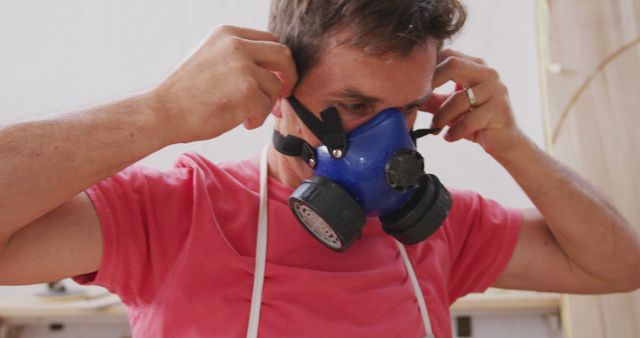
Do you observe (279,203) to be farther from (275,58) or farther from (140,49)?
(140,49)

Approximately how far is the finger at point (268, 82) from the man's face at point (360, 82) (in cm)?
9

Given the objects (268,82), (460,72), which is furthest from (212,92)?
(460,72)

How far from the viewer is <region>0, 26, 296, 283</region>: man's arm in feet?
2.79

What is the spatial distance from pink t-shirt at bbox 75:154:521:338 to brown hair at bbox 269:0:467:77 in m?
0.28

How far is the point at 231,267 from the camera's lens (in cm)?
108

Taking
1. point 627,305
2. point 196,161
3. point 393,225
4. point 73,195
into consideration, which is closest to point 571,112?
point 627,305

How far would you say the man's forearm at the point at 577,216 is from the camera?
1333mm

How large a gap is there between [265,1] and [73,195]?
61.9 inches

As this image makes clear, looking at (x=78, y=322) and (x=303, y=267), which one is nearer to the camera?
(x=303, y=267)

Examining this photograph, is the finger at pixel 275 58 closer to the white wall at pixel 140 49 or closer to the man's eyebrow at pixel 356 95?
the man's eyebrow at pixel 356 95

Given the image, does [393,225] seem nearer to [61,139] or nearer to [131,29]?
[61,139]

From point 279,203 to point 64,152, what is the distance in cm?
44

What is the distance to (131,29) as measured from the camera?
237cm

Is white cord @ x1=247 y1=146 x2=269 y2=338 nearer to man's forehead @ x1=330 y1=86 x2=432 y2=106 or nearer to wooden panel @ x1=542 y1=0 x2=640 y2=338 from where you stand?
man's forehead @ x1=330 y1=86 x2=432 y2=106
